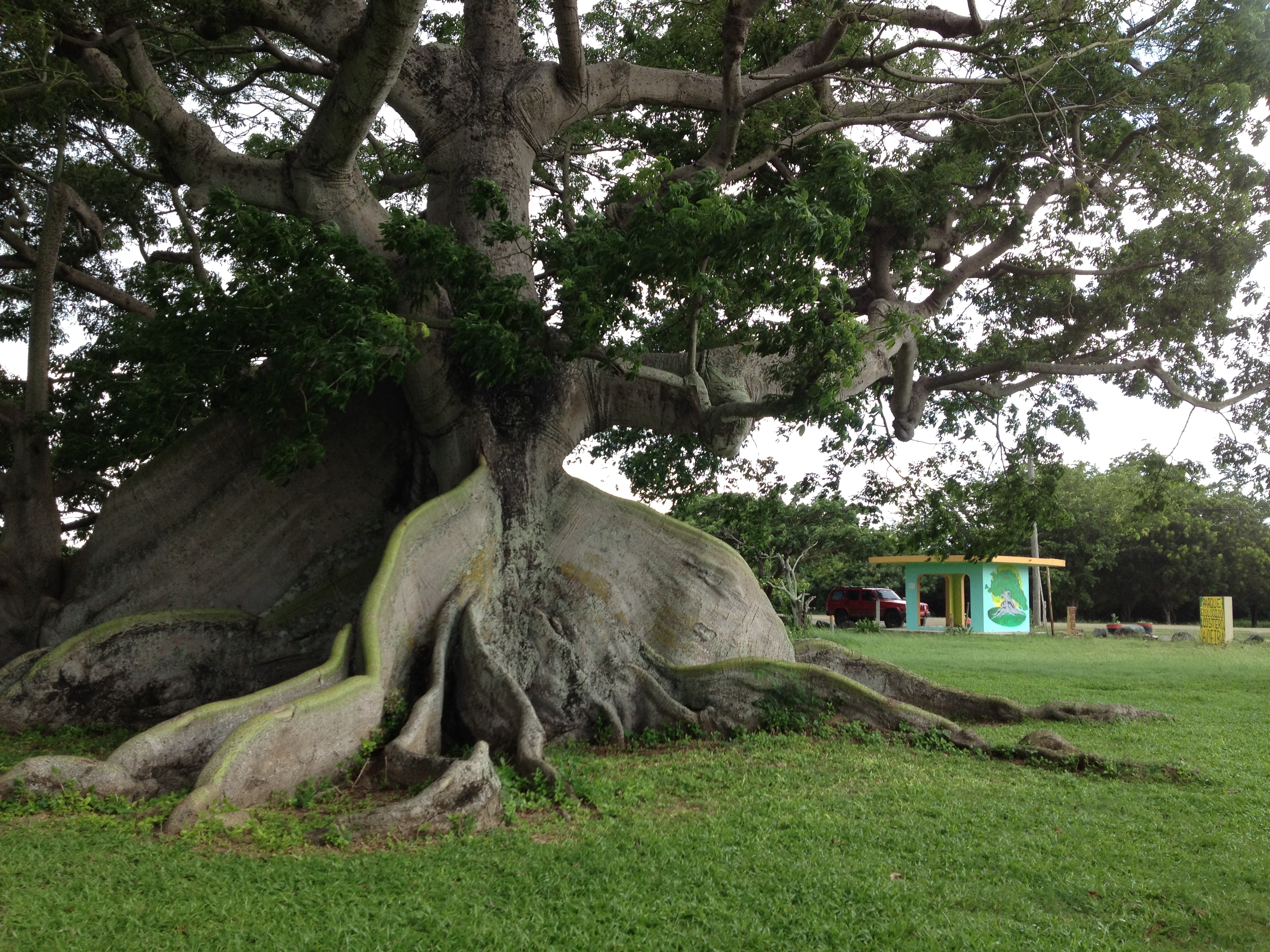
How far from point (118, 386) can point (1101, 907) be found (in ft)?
35.0

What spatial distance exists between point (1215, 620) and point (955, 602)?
727cm

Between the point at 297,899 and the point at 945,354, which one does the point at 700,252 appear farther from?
the point at 945,354

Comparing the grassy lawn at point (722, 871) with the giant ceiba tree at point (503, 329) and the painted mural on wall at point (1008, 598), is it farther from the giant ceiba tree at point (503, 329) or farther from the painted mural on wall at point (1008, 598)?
the painted mural on wall at point (1008, 598)

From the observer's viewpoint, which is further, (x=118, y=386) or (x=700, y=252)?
(x=118, y=386)

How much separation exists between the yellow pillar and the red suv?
2481mm

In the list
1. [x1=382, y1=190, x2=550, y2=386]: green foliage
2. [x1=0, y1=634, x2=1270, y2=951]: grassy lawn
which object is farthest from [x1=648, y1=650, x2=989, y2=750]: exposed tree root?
[x1=382, y1=190, x2=550, y2=386]: green foliage

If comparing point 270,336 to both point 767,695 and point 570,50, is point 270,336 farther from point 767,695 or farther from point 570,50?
point 767,695

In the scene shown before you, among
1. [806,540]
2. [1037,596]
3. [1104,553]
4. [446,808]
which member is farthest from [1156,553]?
[446,808]

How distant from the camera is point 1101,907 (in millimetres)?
4098

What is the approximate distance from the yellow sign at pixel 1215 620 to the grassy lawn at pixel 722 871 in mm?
21098

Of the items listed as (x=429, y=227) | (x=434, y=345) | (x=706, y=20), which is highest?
(x=706, y=20)

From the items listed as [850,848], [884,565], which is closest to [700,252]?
[850,848]

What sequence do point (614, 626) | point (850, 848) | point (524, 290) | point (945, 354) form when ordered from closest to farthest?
point (850, 848) < point (614, 626) < point (524, 290) < point (945, 354)

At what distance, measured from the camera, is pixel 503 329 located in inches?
278
